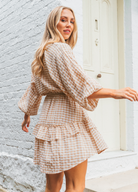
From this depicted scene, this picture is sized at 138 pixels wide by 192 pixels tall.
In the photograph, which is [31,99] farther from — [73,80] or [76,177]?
[76,177]

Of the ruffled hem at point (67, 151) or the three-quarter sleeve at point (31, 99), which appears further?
the three-quarter sleeve at point (31, 99)

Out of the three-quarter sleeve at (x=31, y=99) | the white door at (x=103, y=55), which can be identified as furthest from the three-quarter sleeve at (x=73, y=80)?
the white door at (x=103, y=55)

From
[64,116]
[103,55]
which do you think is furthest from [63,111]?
[103,55]

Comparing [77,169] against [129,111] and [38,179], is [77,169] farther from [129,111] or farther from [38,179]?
[129,111]

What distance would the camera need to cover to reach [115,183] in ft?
Result: 8.42

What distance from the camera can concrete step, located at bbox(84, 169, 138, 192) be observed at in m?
2.38

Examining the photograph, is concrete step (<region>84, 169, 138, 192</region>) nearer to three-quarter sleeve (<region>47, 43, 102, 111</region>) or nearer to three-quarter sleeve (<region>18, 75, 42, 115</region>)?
three-quarter sleeve (<region>18, 75, 42, 115</region>)

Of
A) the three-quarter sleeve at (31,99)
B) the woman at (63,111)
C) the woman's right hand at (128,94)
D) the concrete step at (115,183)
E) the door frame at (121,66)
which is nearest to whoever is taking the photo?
the woman's right hand at (128,94)

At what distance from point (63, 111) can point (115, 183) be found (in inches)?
56.7

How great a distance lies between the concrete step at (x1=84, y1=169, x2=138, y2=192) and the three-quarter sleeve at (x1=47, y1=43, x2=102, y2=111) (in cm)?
129

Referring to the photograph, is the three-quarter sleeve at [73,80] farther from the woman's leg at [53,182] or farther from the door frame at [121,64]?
the door frame at [121,64]

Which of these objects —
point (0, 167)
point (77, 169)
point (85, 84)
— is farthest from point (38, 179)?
point (85, 84)

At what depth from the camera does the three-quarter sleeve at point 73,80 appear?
4.52 feet

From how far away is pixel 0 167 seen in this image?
11.8ft
